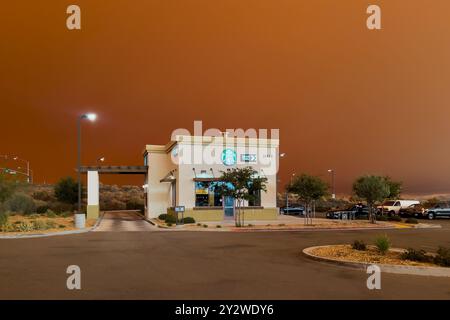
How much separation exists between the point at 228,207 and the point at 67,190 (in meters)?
30.1

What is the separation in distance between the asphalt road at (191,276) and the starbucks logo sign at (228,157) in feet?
65.4

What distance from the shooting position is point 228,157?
38625 millimetres

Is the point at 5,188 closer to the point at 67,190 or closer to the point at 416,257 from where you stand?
the point at 416,257

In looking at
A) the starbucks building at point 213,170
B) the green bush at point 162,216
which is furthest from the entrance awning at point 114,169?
the green bush at point 162,216

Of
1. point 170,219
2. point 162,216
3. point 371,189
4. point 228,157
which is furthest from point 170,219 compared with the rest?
point 371,189

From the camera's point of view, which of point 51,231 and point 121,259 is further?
point 51,231

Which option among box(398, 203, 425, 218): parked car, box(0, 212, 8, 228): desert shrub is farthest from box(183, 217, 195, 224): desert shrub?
box(398, 203, 425, 218): parked car

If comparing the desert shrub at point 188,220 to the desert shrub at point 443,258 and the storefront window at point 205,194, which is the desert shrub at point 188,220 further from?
the desert shrub at point 443,258

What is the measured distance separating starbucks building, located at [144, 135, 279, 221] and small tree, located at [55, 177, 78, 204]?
80.3 ft

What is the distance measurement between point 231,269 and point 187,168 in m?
25.1

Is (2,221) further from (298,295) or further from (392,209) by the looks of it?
(392,209)
